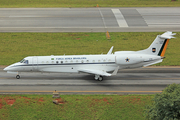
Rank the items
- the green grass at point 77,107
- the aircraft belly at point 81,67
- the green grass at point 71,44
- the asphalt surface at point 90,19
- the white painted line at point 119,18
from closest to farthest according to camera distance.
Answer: the green grass at point 77,107 < the aircraft belly at point 81,67 < the green grass at point 71,44 < the asphalt surface at point 90,19 < the white painted line at point 119,18

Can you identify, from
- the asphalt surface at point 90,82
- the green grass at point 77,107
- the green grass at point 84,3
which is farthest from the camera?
the green grass at point 84,3

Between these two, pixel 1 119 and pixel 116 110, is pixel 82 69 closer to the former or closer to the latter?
pixel 116 110

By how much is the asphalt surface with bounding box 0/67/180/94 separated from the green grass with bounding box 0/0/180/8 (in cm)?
4998

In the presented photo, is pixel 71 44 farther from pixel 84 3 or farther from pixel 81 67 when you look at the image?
pixel 84 3

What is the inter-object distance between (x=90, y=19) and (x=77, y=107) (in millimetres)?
46760

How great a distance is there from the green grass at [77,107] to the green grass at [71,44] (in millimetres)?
18063

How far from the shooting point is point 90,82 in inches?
1524

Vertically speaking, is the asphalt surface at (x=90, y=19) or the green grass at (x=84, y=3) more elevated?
the green grass at (x=84, y=3)

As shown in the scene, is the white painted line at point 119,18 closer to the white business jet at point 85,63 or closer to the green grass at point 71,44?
the green grass at point 71,44

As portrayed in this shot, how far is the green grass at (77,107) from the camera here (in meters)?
29.5

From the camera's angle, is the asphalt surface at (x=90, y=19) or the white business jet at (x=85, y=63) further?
the asphalt surface at (x=90, y=19)

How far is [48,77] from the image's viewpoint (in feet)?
136

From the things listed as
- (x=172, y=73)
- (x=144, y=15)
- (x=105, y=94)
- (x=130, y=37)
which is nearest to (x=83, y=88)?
(x=105, y=94)

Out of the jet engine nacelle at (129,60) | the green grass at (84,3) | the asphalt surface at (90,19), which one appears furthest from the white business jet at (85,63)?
the green grass at (84,3)
